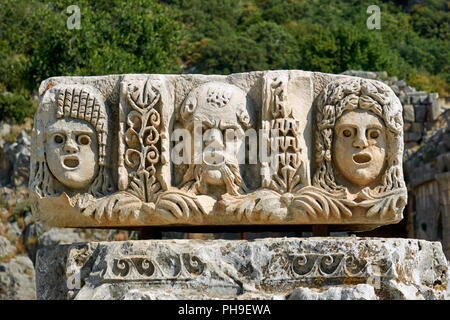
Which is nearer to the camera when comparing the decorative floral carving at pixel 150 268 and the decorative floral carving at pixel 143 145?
the decorative floral carving at pixel 150 268

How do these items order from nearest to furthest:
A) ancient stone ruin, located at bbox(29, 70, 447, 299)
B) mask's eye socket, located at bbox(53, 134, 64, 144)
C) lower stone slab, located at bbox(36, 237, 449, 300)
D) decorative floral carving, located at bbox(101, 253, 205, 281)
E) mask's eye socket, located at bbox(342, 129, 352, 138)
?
lower stone slab, located at bbox(36, 237, 449, 300) → decorative floral carving, located at bbox(101, 253, 205, 281) → ancient stone ruin, located at bbox(29, 70, 447, 299) → mask's eye socket, located at bbox(342, 129, 352, 138) → mask's eye socket, located at bbox(53, 134, 64, 144)

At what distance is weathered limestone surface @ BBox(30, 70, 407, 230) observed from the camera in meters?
10.3

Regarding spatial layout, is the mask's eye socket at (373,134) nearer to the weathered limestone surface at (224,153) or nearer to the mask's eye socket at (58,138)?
the weathered limestone surface at (224,153)

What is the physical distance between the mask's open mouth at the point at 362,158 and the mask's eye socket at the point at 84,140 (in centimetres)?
235

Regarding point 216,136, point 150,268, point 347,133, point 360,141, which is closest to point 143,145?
point 216,136

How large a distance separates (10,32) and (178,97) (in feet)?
112

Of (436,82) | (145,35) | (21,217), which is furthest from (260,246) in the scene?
(436,82)

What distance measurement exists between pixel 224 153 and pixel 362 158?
3.93ft

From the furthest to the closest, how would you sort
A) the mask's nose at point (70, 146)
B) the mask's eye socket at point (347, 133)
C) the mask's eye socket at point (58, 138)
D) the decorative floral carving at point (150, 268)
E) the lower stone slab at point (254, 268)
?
the mask's eye socket at point (58, 138)
the mask's nose at point (70, 146)
the mask's eye socket at point (347, 133)
the decorative floral carving at point (150, 268)
the lower stone slab at point (254, 268)

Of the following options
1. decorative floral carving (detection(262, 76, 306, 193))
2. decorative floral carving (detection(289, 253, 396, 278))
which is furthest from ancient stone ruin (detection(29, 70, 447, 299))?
decorative floral carving (detection(289, 253, 396, 278))

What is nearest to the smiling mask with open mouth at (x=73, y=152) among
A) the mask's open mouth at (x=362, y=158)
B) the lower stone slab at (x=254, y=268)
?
the lower stone slab at (x=254, y=268)

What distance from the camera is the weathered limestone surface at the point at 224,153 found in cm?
1030

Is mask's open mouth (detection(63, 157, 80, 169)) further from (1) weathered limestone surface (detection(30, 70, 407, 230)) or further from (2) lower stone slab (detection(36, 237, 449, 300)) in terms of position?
(2) lower stone slab (detection(36, 237, 449, 300))

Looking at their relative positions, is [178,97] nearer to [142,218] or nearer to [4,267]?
[142,218]
